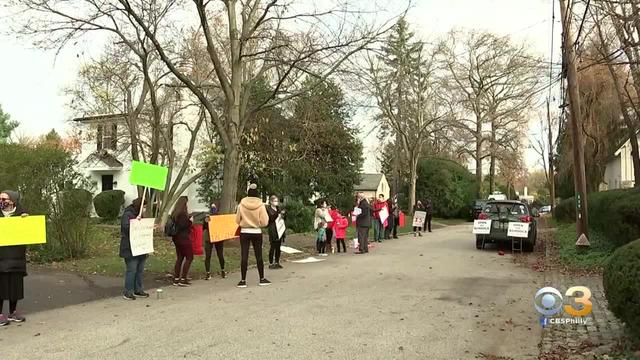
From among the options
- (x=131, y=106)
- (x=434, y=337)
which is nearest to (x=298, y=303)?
(x=434, y=337)

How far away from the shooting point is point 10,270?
7.70 metres

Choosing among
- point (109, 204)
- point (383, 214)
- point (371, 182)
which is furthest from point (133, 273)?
point (371, 182)

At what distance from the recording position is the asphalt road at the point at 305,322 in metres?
6.41

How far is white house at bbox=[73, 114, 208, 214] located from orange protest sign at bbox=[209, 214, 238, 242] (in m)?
15.1

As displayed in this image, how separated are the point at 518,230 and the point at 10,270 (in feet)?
47.3

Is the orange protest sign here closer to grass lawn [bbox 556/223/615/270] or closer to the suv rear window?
grass lawn [bbox 556/223/615/270]

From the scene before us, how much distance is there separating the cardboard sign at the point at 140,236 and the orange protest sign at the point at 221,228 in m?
2.39

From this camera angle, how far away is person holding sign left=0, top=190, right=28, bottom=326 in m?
7.70

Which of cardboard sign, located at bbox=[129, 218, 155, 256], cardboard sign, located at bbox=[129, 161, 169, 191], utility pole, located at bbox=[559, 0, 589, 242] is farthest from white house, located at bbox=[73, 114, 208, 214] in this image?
utility pole, located at bbox=[559, 0, 589, 242]

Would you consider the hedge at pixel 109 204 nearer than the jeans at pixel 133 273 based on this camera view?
No

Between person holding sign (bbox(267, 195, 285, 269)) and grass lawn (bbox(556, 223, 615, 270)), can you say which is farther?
grass lawn (bbox(556, 223, 615, 270))

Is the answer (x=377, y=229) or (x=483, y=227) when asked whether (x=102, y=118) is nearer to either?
(x=377, y=229)

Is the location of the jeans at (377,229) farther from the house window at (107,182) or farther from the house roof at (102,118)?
the house window at (107,182)

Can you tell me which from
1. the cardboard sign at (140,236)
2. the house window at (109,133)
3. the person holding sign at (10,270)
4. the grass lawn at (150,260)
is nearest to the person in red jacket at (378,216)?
the grass lawn at (150,260)
